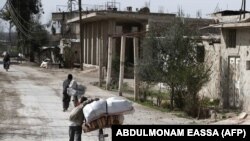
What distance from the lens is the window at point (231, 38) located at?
70.8 ft

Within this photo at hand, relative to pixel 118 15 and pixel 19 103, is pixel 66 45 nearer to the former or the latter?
pixel 118 15

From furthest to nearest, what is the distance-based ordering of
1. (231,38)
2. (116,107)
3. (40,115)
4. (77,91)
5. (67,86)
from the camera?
1. (231,38)
2. (67,86)
3. (40,115)
4. (77,91)
5. (116,107)

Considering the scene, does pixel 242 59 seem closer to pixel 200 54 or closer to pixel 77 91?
pixel 200 54

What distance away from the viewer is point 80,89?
18.4m

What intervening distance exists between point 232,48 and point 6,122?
9670 mm

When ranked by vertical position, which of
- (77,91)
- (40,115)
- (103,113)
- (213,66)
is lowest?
(40,115)

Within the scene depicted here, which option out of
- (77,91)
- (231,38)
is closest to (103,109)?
(77,91)

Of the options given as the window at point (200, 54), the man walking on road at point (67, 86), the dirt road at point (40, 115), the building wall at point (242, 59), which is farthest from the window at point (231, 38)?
the man walking on road at point (67, 86)

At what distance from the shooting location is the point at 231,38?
2178 cm

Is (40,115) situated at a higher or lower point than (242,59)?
lower

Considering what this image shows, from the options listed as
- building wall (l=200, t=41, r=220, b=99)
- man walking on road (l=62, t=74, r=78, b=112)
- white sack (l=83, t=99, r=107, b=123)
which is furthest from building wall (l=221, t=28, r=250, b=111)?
white sack (l=83, t=99, r=107, b=123)

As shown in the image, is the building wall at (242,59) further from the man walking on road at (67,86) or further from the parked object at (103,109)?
the parked object at (103,109)

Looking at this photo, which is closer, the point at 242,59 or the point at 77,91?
the point at 77,91

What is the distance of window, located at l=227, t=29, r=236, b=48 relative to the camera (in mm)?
21578
